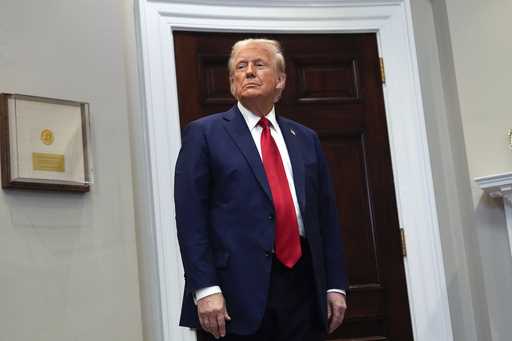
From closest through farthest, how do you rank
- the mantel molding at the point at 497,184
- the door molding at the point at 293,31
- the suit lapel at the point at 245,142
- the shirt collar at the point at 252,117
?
the suit lapel at the point at 245,142 → the shirt collar at the point at 252,117 → the door molding at the point at 293,31 → the mantel molding at the point at 497,184

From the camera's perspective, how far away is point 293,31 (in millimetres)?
3600

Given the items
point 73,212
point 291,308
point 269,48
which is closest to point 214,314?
point 291,308

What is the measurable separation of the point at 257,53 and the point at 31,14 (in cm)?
93

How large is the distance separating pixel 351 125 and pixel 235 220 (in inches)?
61.1

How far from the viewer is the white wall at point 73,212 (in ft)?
8.67

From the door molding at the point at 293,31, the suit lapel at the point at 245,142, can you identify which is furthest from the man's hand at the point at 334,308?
the door molding at the point at 293,31

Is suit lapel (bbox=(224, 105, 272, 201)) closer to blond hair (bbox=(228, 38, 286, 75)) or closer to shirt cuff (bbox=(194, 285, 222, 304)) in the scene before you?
blond hair (bbox=(228, 38, 286, 75))

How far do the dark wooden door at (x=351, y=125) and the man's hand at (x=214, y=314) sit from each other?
1.40 metres

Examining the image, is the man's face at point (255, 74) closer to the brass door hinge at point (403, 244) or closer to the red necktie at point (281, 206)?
the red necktie at point (281, 206)

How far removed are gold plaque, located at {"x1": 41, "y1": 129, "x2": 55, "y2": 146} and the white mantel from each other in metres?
1.73

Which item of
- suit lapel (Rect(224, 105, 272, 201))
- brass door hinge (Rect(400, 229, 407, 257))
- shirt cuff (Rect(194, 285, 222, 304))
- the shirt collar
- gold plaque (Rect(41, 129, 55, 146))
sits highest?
gold plaque (Rect(41, 129, 55, 146))

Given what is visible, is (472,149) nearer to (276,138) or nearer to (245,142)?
(276,138)

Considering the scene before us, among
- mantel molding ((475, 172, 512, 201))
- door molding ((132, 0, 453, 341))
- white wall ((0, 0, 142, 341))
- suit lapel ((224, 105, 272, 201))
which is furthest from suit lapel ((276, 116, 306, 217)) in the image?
mantel molding ((475, 172, 512, 201))

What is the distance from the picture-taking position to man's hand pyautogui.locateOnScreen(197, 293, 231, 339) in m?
2.07
